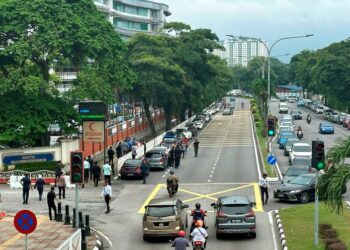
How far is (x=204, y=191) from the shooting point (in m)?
36.3

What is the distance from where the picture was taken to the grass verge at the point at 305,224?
22.3m

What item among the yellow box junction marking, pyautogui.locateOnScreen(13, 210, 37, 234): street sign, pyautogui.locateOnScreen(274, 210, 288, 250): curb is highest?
pyautogui.locateOnScreen(13, 210, 37, 234): street sign

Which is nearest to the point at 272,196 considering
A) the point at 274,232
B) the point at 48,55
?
the point at 274,232

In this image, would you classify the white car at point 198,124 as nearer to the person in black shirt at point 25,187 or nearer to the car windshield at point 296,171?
the car windshield at point 296,171

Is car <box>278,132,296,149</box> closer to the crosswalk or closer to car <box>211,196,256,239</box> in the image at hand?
the crosswalk

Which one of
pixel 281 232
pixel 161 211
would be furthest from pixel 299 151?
pixel 161 211

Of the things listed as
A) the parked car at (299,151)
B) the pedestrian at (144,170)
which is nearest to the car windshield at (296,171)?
the pedestrian at (144,170)

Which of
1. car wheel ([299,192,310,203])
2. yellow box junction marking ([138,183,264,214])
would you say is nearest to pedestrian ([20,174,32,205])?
yellow box junction marking ([138,183,264,214])

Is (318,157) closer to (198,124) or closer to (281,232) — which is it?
(281,232)

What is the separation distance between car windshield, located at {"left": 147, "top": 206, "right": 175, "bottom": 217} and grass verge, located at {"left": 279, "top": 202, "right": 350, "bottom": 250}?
161 inches

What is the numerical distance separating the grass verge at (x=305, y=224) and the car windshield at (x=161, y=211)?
410cm

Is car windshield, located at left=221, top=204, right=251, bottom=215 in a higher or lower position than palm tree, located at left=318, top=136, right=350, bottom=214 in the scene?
lower

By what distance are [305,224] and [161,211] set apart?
5626mm

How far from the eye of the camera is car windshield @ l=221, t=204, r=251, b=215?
23.9 m
